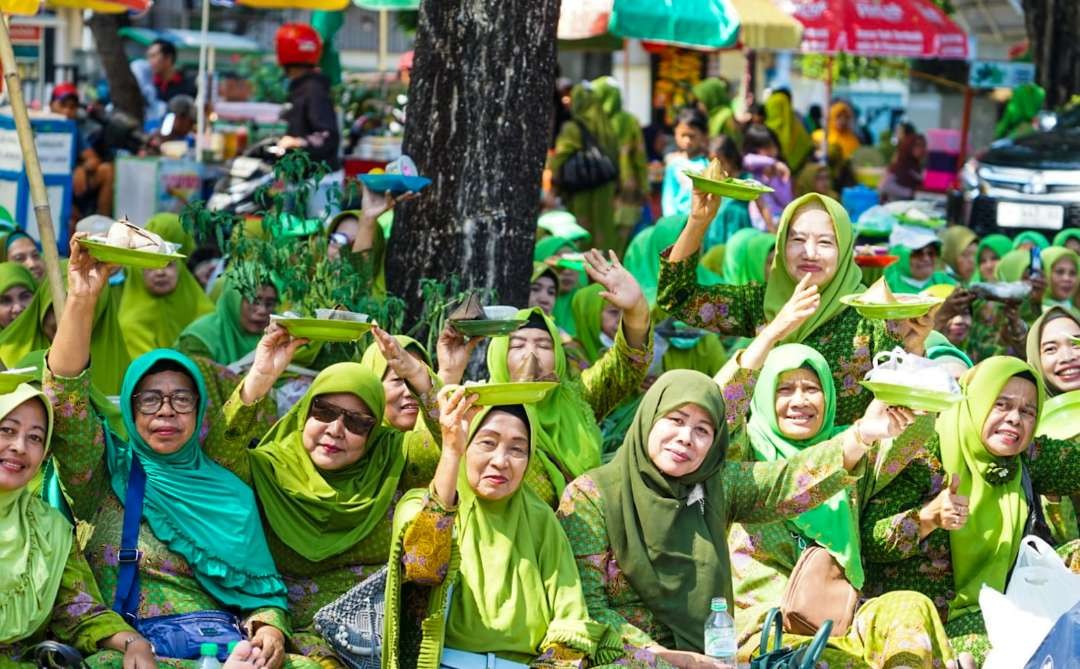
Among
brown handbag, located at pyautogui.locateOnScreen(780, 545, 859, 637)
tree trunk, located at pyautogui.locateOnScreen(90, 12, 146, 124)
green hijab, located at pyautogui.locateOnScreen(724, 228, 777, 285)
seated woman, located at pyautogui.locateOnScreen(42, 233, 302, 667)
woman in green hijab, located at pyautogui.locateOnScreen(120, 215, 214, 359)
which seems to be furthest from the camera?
tree trunk, located at pyautogui.locateOnScreen(90, 12, 146, 124)

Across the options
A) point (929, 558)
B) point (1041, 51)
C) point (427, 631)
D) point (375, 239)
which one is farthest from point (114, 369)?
point (1041, 51)

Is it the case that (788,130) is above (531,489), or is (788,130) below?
above

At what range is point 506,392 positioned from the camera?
15.4 feet

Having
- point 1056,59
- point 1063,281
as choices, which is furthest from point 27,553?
point 1056,59

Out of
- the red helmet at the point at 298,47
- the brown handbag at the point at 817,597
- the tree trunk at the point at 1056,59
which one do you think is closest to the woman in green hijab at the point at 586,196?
the red helmet at the point at 298,47

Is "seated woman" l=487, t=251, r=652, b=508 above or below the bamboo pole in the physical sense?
below

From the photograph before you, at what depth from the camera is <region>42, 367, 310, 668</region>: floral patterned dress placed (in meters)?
4.93

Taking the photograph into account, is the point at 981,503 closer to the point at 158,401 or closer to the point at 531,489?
the point at 531,489

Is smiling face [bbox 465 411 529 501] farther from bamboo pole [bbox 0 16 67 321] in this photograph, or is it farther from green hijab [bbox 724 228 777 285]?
green hijab [bbox 724 228 777 285]

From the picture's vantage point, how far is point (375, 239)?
7.20 metres

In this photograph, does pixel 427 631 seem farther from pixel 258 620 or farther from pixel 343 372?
pixel 343 372

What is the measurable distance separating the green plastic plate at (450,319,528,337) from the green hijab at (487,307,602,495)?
40 centimetres

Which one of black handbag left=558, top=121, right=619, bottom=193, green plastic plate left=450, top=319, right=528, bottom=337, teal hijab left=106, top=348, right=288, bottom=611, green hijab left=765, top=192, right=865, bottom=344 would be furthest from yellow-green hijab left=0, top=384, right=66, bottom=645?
black handbag left=558, top=121, right=619, bottom=193

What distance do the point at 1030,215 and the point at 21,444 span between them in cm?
951
